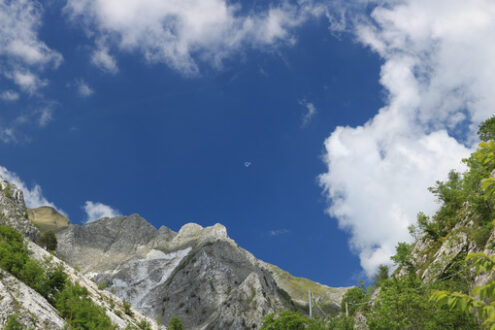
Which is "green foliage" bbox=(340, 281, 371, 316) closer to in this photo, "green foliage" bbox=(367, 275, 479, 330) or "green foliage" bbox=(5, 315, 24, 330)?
"green foliage" bbox=(367, 275, 479, 330)

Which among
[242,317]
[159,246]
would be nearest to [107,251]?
[159,246]

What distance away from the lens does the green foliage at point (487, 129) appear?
193ft

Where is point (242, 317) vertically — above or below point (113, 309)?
above

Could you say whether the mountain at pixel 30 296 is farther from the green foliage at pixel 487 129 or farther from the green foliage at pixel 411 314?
the green foliage at pixel 487 129

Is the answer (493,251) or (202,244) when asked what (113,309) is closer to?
(493,251)

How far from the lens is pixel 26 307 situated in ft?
74.1

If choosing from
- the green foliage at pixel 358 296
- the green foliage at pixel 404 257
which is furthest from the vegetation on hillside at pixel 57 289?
the green foliage at pixel 404 257

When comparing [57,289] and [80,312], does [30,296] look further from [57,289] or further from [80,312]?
[57,289]

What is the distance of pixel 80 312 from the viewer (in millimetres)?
24891

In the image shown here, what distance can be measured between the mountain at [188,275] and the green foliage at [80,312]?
80.8 m

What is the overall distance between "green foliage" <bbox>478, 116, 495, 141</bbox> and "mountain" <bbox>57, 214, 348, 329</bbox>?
6907 centimetres

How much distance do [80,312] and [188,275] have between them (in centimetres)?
12115

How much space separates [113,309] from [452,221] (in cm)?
3865

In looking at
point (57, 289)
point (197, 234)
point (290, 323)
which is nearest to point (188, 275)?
point (197, 234)
